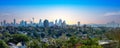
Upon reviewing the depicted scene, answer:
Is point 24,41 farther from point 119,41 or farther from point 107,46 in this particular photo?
point 119,41

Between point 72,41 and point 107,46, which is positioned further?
point 107,46

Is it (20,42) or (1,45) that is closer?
(1,45)

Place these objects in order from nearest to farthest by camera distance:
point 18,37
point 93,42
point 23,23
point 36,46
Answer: point 93,42 → point 36,46 → point 18,37 → point 23,23

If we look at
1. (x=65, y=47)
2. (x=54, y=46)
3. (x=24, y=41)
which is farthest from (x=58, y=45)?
(x=24, y=41)

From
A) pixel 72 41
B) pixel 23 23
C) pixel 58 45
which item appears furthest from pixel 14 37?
pixel 23 23

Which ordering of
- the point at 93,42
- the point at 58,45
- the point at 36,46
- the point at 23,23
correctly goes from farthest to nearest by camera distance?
the point at 23,23 < the point at 58,45 < the point at 36,46 < the point at 93,42

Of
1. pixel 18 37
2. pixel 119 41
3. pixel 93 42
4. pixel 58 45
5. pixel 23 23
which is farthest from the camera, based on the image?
pixel 23 23

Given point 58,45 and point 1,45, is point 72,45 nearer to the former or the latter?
point 58,45

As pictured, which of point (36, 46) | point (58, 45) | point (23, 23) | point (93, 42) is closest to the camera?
point (93, 42)
